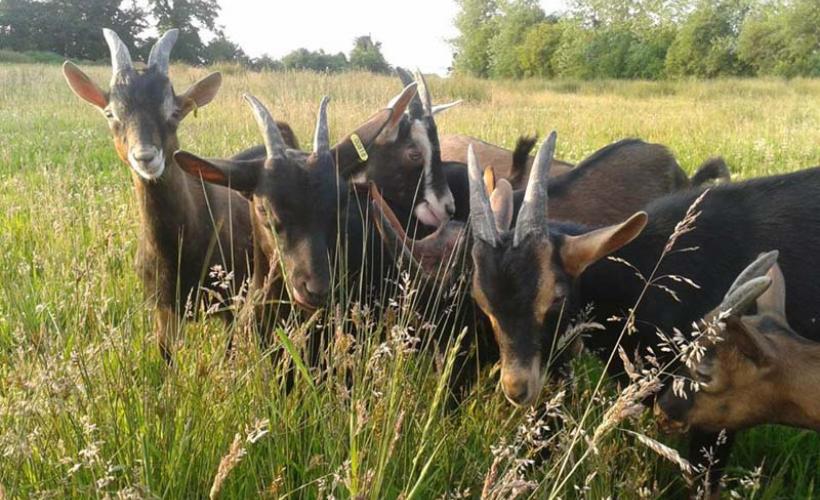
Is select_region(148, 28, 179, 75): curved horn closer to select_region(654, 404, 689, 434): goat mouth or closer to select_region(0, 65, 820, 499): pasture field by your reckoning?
select_region(0, 65, 820, 499): pasture field

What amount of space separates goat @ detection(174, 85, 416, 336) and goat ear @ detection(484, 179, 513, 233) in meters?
0.76

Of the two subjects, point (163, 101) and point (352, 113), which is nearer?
point (163, 101)


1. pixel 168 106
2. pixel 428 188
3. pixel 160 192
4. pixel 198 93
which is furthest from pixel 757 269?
pixel 198 93

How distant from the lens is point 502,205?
361 centimetres

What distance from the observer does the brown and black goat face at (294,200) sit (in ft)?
10.6

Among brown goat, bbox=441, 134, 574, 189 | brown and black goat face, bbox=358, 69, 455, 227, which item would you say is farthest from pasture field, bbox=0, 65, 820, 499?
brown goat, bbox=441, 134, 574, 189

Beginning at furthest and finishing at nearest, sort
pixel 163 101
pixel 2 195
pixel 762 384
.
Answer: pixel 2 195 → pixel 163 101 → pixel 762 384

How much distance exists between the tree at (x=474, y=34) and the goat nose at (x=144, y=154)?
56.1 m

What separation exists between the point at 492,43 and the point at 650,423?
55.8 meters

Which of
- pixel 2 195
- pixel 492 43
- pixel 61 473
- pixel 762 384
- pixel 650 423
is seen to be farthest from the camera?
pixel 492 43

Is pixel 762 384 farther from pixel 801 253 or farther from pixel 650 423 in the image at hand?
pixel 801 253

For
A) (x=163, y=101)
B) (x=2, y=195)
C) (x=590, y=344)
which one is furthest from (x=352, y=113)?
(x=590, y=344)

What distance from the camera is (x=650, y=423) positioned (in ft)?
10.1

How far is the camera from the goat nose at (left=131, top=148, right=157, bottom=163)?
376cm
